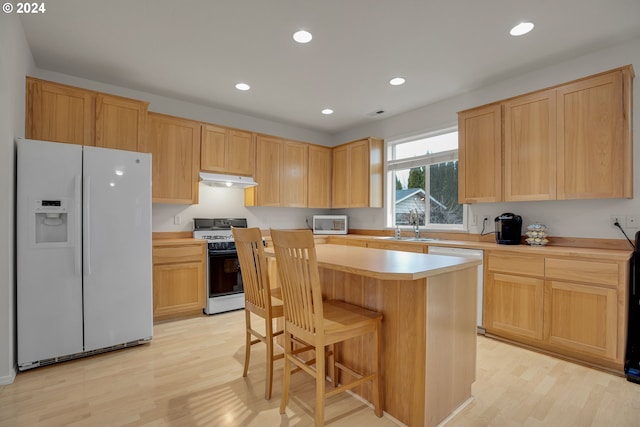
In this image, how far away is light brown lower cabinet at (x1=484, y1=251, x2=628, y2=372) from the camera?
2.30 meters

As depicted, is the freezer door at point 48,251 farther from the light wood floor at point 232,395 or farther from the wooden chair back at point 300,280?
the wooden chair back at point 300,280

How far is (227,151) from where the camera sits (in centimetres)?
419

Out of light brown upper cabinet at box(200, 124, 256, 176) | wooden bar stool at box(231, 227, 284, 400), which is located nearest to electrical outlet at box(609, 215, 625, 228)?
wooden bar stool at box(231, 227, 284, 400)

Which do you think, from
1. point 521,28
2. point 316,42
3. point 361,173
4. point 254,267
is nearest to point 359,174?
point 361,173

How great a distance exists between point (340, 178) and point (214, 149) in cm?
204

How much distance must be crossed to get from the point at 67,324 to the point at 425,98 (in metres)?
4.32

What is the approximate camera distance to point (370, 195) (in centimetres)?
466

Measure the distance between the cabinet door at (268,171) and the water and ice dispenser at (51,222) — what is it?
7.49 feet

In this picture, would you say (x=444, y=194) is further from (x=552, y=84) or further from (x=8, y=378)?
(x=8, y=378)

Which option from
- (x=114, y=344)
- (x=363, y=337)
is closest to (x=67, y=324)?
(x=114, y=344)

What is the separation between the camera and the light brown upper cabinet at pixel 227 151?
13.1 feet

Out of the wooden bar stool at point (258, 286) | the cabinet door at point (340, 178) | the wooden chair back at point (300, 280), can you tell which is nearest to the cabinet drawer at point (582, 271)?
the wooden chair back at point (300, 280)

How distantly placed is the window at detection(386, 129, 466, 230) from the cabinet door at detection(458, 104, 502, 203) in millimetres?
440

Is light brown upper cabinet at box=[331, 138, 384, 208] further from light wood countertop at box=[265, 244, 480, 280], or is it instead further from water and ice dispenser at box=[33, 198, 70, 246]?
water and ice dispenser at box=[33, 198, 70, 246]
